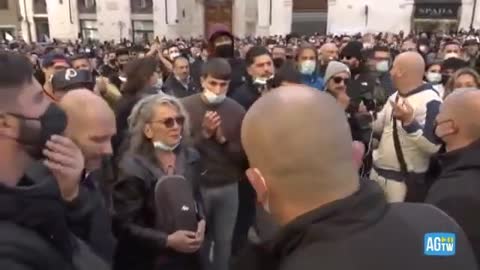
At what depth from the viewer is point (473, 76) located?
4781mm

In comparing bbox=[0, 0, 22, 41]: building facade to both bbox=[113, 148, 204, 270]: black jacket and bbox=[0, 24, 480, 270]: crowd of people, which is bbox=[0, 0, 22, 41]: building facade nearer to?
bbox=[0, 24, 480, 270]: crowd of people

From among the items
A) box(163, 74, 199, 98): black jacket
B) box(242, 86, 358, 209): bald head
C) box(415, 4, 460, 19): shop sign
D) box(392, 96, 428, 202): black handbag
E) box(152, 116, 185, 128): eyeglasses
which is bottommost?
box(392, 96, 428, 202): black handbag

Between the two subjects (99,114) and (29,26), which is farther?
(29,26)

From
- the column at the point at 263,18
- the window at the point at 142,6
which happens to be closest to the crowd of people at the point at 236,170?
the column at the point at 263,18

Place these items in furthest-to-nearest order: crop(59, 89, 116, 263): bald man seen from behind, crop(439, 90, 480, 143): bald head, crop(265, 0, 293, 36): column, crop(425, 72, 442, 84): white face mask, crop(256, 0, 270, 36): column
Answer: crop(256, 0, 270, 36): column → crop(265, 0, 293, 36): column → crop(425, 72, 442, 84): white face mask → crop(439, 90, 480, 143): bald head → crop(59, 89, 116, 263): bald man seen from behind

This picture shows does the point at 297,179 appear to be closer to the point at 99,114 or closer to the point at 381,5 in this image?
the point at 99,114

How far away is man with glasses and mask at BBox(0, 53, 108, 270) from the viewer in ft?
4.43

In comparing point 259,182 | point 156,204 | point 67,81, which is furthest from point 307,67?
point 259,182

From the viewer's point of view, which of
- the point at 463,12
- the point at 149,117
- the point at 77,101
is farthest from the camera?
the point at 463,12

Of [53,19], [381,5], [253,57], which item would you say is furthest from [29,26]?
[253,57]

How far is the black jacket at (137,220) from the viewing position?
288 centimetres

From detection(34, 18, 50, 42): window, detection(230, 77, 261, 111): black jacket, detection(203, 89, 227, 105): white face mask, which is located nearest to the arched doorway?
detection(34, 18, 50, 42): window

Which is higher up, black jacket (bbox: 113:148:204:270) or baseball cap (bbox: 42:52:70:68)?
baseball cap (bbox: 42:52:70:68)

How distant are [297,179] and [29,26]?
122 ft
